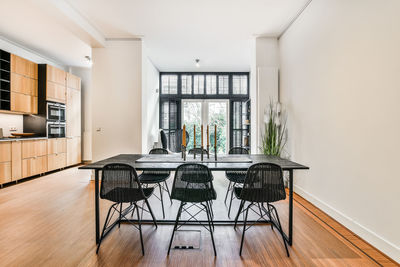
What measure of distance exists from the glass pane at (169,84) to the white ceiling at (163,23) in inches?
51.8

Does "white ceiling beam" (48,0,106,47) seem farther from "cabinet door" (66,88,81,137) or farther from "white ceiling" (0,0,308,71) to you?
"cabinet door" (66,88,81,137)

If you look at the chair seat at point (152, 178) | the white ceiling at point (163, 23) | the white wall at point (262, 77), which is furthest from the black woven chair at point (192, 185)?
the white ceiling at point (163, 23)

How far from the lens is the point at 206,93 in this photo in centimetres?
638

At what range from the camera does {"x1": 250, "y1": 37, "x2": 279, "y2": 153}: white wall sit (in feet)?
13.4

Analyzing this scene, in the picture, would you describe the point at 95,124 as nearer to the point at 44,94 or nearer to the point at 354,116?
the point at 44,94

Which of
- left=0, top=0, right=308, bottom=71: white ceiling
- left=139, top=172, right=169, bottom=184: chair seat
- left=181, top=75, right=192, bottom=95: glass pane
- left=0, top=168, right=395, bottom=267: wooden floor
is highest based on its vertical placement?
left=0, top=0, right=308, bottom=71: white ceiling

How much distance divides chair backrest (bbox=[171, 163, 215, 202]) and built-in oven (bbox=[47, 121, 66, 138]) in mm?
4622

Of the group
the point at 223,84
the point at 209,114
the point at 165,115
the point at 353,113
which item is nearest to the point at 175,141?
the point at 165,115

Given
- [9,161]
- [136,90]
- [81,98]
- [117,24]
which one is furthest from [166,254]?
[81,98]

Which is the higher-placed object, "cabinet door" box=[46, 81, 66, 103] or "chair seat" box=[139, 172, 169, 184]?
"cabinet door" box=[46, 81, 66, 103]

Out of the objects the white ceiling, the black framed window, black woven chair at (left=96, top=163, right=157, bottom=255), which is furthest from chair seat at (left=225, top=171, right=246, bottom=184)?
the black framed window

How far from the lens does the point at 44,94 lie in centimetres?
477

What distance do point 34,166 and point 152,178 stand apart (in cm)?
352

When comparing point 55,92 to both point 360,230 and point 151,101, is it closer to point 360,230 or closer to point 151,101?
point 151,101
